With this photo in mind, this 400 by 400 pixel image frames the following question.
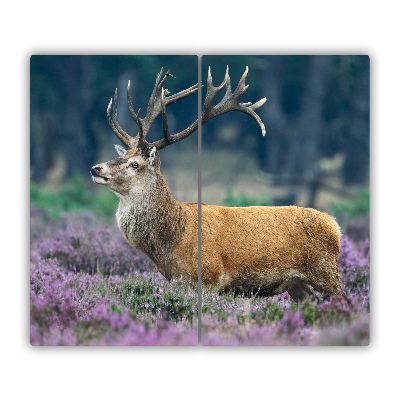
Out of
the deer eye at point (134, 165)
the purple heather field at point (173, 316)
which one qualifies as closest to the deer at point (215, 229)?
the deer eye at point (134, 165)

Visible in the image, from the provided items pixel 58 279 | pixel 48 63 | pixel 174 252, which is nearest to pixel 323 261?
pixel 174 252

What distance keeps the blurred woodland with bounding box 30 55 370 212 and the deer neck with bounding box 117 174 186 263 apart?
20 cm

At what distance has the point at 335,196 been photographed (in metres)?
6.34

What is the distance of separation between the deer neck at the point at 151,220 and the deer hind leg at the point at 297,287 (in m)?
0.99

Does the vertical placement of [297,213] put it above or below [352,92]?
below

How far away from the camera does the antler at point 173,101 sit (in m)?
5.88

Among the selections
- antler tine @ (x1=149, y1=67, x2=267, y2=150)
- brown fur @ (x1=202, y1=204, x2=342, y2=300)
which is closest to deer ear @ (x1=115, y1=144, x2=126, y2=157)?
antler tine @ (x1=149, y1=67, x2=267, y2=150)

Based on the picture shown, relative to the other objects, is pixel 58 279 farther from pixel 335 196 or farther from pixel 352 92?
pixel 352 92

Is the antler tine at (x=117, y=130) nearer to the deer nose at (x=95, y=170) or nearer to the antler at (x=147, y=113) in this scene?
the antler at (x=147, y=113)

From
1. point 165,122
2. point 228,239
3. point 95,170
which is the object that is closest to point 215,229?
point 228,239

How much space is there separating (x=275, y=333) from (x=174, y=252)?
1.06 meters

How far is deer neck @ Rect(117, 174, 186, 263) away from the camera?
577 cm

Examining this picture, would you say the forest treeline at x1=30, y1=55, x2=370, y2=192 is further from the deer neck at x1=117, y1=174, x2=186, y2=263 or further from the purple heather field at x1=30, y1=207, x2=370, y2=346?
the purple heather field at x1=30, y1=207, x2=370, y2=346

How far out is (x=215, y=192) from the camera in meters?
5.97
